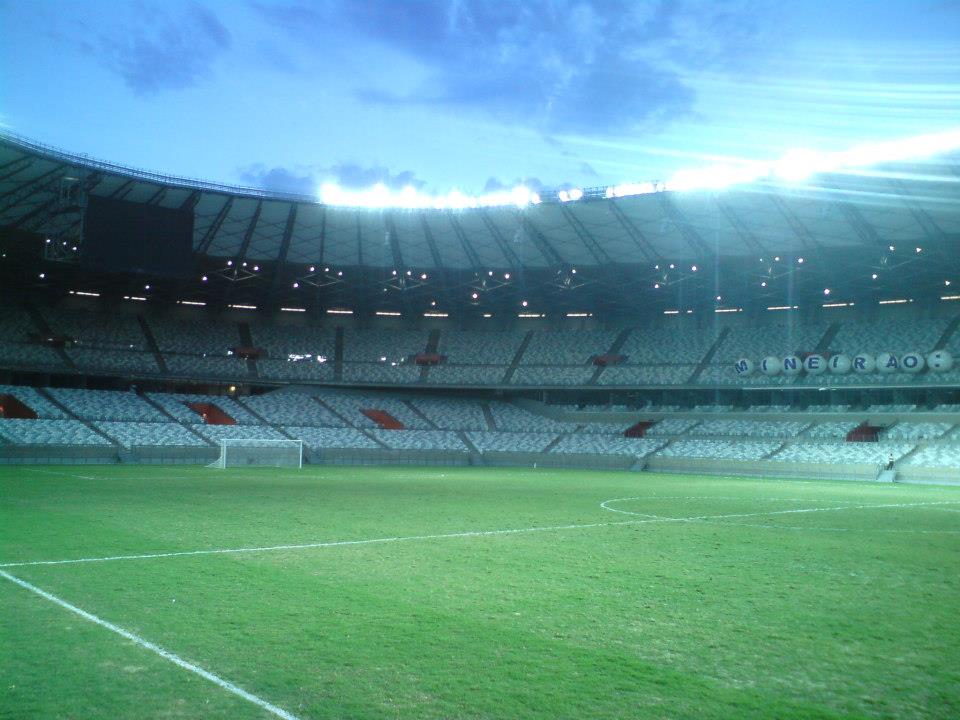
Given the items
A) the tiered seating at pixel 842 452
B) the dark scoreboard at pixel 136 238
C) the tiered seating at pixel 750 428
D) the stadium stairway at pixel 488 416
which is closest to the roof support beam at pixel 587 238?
the tiered seating at pixel 750 428

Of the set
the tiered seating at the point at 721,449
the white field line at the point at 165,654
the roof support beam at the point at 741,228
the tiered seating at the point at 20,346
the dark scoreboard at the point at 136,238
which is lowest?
the tiered seating at the point at 721,449

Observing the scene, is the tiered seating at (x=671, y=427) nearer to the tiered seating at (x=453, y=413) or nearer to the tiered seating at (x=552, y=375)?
the tiered seating at (x=552, y=375)

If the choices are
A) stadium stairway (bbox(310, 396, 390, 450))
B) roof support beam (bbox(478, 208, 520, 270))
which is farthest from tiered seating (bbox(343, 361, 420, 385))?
roof support beam (bbox(478, 208, 520, 270))

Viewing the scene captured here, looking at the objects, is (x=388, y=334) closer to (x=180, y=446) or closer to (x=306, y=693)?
(x=180, y=446)

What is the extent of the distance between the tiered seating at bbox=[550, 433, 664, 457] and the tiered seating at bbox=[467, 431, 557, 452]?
1.45 meters

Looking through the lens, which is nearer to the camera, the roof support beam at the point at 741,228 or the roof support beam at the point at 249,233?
the roof support beam at the point at 741,228

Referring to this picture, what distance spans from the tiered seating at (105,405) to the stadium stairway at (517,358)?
91.1 feet

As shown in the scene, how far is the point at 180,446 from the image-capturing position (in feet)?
150

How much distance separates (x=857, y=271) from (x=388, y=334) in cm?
3982

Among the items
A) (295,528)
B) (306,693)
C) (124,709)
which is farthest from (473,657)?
(295,528)

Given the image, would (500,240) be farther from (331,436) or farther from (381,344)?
Answer: (381,344)

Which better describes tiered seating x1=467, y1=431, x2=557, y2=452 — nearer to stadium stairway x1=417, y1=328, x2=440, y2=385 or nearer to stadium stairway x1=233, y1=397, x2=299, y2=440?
stadium stairway x1=417, y1=328, x2=440, y2=385

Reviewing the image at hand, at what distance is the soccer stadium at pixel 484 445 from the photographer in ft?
22.8

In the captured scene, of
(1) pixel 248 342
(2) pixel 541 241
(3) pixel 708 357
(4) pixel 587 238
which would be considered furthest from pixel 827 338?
(1) pixel 248 342
